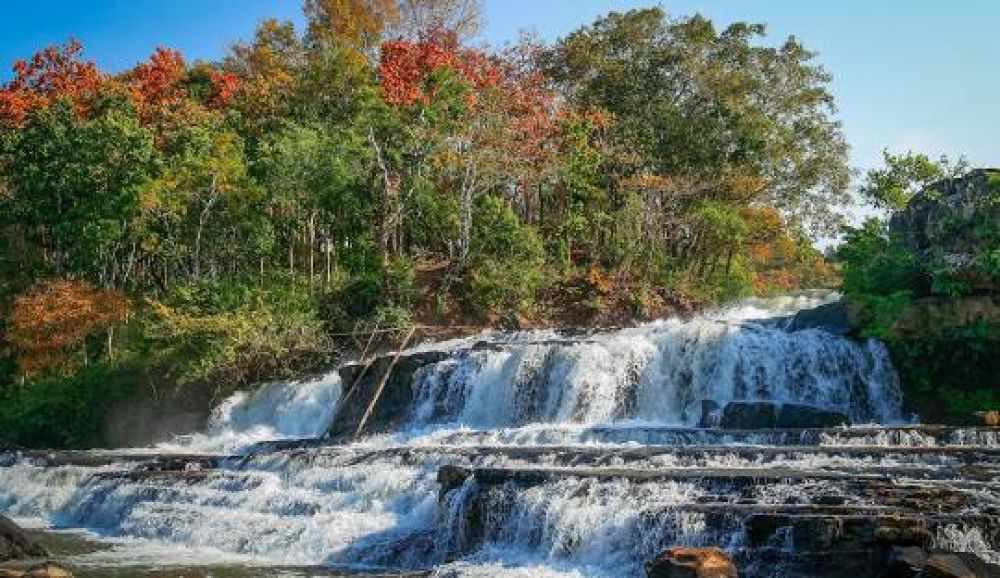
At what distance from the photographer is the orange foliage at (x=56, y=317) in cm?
3056

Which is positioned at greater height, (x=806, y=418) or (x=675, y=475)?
(x=806, y=418)

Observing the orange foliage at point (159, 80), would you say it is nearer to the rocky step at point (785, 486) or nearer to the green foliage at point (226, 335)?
the green foliage at point (226, 335)

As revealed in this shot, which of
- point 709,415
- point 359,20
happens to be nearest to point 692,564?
point 709,415

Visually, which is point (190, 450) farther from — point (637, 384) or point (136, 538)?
point (637, 384)

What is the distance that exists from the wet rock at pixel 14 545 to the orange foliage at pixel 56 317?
62.2ft

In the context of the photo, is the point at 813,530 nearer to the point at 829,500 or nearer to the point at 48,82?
the point at 829,500

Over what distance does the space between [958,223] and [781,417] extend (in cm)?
618

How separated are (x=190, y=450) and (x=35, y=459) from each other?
3494mm

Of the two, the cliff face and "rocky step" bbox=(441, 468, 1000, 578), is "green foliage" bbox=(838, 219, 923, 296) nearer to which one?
the cliff face

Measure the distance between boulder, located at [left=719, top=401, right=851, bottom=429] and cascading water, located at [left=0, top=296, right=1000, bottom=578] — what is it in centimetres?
138

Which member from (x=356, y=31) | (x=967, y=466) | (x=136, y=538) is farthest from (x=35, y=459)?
(x=356, y=31)

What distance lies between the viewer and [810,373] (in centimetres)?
2094

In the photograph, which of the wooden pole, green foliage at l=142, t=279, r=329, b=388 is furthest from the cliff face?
green foliage at l=142, t=279, r=329, b=388

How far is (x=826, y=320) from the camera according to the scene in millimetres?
22516
